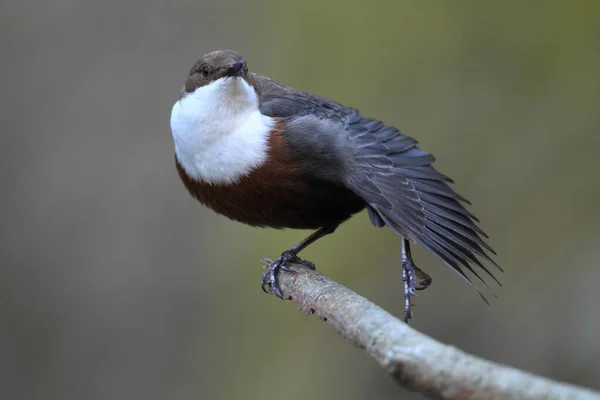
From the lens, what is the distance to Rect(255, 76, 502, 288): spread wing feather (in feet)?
9.84

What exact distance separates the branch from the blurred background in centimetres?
295

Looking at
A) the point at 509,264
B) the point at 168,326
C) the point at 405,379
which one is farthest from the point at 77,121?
the point at 405,379

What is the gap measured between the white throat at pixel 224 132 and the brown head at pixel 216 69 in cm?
3

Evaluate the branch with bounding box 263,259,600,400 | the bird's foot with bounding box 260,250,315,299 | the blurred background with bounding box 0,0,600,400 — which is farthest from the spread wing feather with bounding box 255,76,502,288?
the blurred background with bounding box 0,0,600,400

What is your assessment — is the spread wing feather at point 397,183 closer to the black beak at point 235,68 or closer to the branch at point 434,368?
the black beak at point 235,68

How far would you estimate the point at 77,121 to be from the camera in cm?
620

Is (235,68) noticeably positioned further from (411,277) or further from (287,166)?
(411,277)

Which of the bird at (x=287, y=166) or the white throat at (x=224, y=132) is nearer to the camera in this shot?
the bird at (x=287, y=166)

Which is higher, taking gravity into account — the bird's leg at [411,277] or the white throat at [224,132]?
the white throat at [224,132]

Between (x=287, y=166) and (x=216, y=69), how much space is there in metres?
0.58

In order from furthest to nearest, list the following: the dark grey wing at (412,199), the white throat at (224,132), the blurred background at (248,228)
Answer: the blurred background at (248,228) → the white throat at (224,132) → the dark grey wing at (412,199)

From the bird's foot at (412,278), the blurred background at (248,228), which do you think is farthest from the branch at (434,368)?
the blurred background at (248,228)

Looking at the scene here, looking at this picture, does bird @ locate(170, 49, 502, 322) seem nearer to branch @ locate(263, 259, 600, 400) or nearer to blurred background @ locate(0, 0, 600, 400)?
branch @ locate(263, 259, 600, 400)

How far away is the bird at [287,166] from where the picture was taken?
10.5 feet
